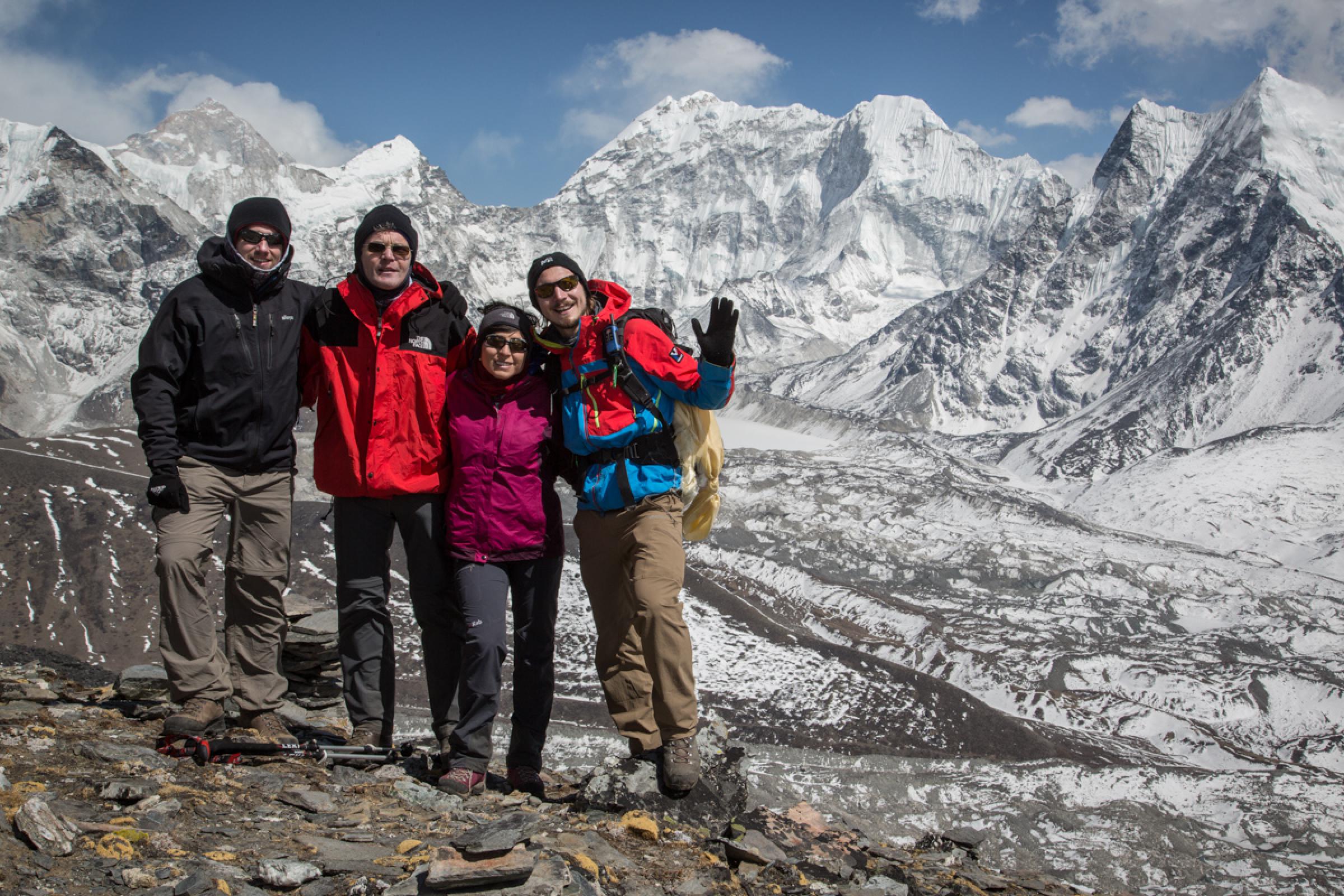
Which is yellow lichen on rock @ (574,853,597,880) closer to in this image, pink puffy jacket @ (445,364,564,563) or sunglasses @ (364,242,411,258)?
pink puffy jacket @ (445,364,564,563)

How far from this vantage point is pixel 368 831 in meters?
5.52

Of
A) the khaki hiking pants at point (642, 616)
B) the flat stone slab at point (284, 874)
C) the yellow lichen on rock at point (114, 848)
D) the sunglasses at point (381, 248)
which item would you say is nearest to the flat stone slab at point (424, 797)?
the khaki hiking pants at point (642, 616)

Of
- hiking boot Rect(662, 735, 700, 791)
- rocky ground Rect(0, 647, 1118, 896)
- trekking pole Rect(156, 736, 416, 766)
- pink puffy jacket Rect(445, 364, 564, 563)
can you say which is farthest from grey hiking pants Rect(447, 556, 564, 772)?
hiking boot Rect(662, 735, 700, 791)

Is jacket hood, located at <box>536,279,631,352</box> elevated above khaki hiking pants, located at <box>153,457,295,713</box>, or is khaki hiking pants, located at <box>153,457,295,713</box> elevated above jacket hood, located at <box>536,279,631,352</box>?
jacket hood, located at <box>536,279,631,352</box>

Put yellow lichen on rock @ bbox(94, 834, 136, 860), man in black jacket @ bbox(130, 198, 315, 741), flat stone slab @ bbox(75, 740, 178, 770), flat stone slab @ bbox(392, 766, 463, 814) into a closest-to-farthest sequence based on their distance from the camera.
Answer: yellow lichen on rock @ bbox(94, 834, 136, 860)
flat stone slab @ bbox(75, 740, 178, 770)
flat stone slab @ bbox(392, 766, 463, 814)
man in black jacket @ bbox(130, 198, 315, 741)

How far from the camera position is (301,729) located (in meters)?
8.08

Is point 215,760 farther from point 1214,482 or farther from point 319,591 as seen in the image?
point 1214,482

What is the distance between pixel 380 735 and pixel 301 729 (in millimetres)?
1328

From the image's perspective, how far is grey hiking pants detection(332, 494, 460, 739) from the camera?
6.80 meters

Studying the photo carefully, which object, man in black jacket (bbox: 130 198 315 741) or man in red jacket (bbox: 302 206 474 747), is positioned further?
man in red jacket (bbox: 302 206 474 747)

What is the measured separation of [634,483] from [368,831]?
109 inches

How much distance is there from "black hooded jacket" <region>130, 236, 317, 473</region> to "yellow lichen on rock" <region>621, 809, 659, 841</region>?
3.47 m

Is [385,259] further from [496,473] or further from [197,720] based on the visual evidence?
→ [197,720]

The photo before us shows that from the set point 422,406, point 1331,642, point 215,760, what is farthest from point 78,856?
point 1331,642
